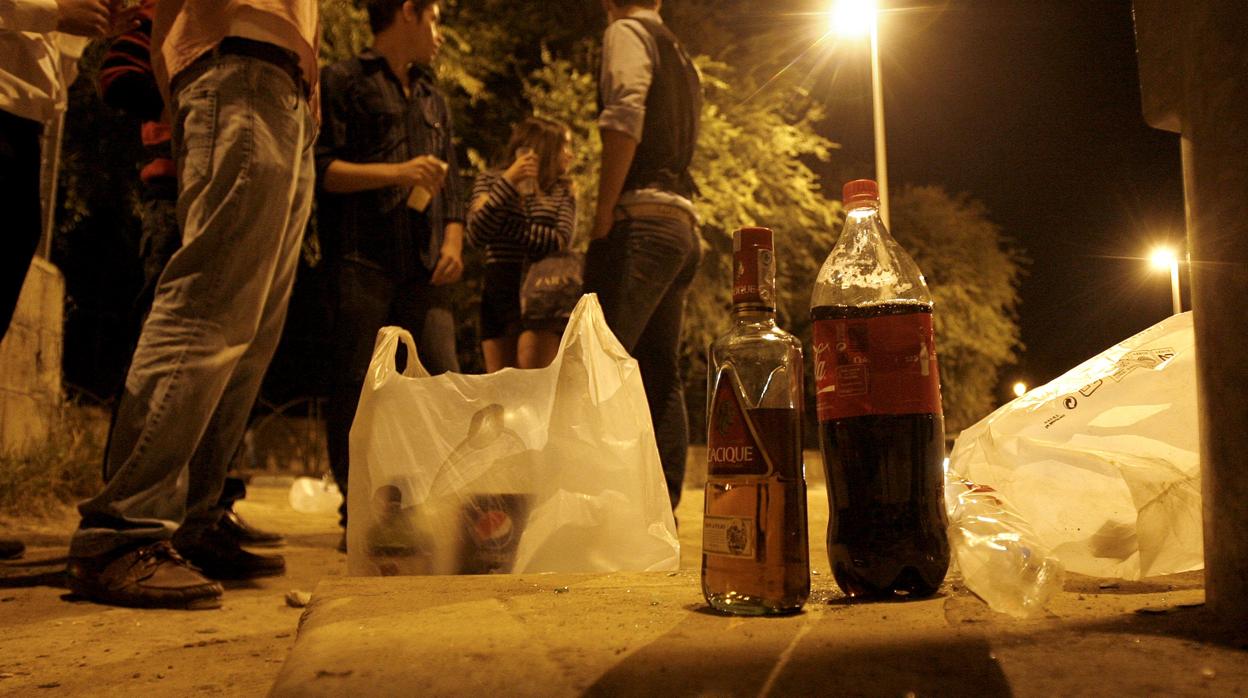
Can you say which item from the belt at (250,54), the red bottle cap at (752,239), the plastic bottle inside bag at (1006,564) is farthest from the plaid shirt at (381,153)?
the plastic bottle inside bag at (1006,564)

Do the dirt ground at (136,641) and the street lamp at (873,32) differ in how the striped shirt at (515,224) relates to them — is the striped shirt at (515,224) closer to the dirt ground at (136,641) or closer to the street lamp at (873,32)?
the dirt ground at (136,641)

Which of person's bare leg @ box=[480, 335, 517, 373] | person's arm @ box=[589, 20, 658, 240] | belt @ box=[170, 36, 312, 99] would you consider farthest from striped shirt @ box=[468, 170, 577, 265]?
belt @ box=[170, 36, 312, 99]

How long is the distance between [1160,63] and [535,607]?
1316 mm

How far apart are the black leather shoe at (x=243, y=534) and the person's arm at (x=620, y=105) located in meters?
1.70

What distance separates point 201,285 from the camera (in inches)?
89.4

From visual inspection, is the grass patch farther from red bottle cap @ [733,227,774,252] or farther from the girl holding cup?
red bottle cap @ [733,227,774,252]

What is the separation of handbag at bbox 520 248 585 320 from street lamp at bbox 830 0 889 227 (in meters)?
7.11

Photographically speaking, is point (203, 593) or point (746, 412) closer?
point (746, 412)

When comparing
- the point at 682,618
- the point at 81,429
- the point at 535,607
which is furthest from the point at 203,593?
the point at 81,429

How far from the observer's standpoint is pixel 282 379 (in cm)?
1507

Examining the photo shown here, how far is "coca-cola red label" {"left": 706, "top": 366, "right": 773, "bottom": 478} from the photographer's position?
138cm

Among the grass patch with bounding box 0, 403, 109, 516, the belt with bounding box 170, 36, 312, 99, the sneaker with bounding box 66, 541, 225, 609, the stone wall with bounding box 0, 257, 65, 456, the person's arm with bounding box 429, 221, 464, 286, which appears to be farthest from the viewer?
the stone wall with bounding box 0, 257, 65, 456

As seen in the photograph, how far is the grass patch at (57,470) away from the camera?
12.9 ft

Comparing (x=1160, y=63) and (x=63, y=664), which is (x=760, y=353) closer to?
(x=1160, y=63)
